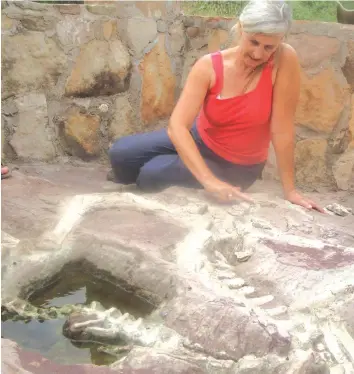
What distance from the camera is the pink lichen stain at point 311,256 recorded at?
140 centimetres

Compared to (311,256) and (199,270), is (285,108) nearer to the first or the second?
(311,256)

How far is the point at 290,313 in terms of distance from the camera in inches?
48.4

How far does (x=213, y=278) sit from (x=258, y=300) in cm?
11

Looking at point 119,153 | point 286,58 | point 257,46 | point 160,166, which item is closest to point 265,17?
point 257,46

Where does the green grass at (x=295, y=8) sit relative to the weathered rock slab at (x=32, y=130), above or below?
above

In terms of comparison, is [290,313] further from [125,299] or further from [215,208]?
[215,208]

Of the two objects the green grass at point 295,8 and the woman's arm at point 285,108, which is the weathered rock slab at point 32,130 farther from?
the woman's arm at point 285,108

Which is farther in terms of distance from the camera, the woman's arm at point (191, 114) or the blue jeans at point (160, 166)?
the blue jeans at point (160, 166)

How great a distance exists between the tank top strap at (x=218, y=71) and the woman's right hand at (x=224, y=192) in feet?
0.96

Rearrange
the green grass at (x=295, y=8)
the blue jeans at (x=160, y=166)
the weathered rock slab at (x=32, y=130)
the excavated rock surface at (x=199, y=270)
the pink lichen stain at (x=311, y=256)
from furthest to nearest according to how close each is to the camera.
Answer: the green grass at (x=295, y=8) → the weathered rock slab at (x=32, y=130) → the blue jeans at (x=160, y=166) → the pink lichen stain at (x=311, y=256) → the excavated rock surface at (x=199, y=270)

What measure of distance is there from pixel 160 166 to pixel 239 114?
333 mm

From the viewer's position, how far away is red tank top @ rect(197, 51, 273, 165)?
181 centimetres

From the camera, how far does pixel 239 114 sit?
1.86 metres

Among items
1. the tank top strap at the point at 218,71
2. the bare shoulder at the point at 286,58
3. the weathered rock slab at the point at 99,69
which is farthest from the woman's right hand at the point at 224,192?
the weathered rock slab at the point at 99,69
